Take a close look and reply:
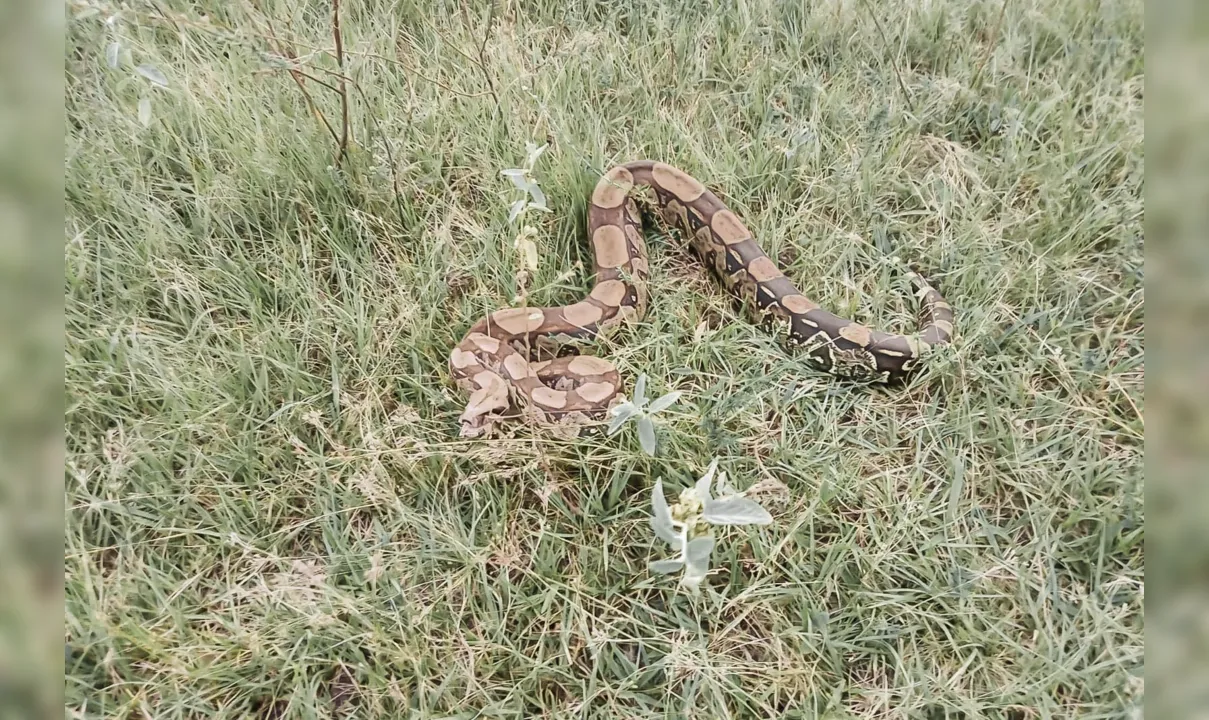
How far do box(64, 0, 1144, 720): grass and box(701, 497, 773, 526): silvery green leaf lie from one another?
81 centimetres

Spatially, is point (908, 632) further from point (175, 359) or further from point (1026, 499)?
point (175, 359)

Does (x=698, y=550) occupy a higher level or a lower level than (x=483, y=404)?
higher

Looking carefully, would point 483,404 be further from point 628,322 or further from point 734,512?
point 734,512

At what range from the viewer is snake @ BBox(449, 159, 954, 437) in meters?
3.02

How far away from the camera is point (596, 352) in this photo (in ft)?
10.8

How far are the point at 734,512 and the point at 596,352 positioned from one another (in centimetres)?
167

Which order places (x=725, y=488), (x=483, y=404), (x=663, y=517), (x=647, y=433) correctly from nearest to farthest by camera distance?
(x=663, y=517)
(x=647, y=433)
(x=725, y=488)
(x=483, y=404)

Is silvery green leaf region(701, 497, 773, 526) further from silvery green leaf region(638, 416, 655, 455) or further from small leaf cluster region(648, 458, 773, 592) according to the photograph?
silvery green leaf region(638, 416, 655, 455)

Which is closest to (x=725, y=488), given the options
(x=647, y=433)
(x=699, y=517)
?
(x=647, y=433)

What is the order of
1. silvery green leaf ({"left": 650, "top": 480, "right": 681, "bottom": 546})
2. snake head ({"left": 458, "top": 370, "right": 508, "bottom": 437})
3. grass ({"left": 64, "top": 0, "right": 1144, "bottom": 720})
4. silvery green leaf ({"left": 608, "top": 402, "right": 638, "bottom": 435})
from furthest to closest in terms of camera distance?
snake head ({"left": 458, "top": 370, "right": 508, "bottom": 437}) < grass ({"left": 64, "top": 0, "right": 1144, "bottom": 720}) < silvery green leaf ({"left": 608, "top": 402, "right": 638, "bottom": 435}) < silvery green leaf ({"left": 650, "top": 480, "right": 681, "bottom": 546})

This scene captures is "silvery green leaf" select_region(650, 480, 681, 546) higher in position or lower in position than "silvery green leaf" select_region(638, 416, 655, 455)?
higher

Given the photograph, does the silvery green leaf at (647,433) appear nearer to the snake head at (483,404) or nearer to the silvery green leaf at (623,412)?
the silvery green leaf at (623,412)

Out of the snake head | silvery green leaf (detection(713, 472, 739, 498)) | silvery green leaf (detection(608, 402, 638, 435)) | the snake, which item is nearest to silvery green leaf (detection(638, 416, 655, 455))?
silvery green leaf (detection(608, 402, 638, 435))

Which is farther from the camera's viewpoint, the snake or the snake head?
the snake
